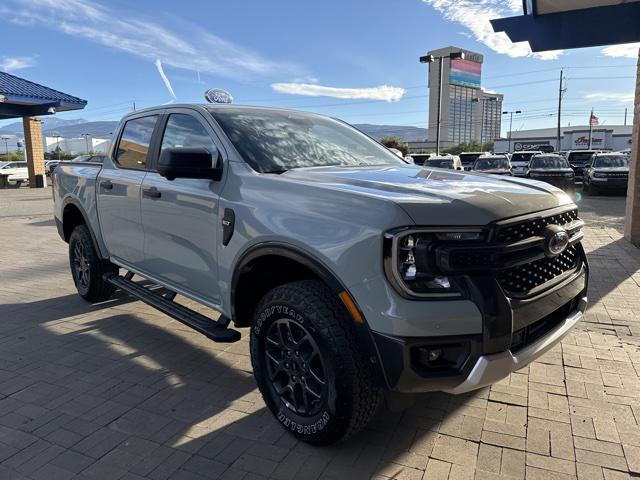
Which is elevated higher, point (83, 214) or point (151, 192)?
point (151, 192)

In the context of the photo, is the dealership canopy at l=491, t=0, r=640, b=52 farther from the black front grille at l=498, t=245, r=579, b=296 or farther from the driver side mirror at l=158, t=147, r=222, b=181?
the driver side mirror at l=158, t=147, r=222, b=181

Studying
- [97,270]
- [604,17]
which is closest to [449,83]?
[604,17]

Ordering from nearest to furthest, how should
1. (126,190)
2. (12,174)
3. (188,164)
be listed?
(188,164) → (126,190) → (12,174)

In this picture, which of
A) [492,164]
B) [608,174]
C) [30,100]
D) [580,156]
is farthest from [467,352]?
[580,156]

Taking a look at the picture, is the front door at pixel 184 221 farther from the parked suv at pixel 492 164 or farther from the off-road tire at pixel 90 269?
the parked suv at pixel 492 164

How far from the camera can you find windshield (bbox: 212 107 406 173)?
325 cm

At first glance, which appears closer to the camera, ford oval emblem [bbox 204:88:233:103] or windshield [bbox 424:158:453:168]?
ford oval emblem [bbox 204:88:233:103]

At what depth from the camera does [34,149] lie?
2739 cm

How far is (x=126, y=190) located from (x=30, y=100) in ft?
76.5

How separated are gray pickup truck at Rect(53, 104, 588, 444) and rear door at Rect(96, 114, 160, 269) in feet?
0.59

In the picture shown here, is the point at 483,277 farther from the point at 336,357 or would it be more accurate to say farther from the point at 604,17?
the point at 604,17

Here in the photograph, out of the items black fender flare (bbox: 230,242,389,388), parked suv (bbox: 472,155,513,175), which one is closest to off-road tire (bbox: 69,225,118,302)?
black fender flare (bbox: 230,242,389,388)

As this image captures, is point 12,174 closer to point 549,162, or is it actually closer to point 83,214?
point 549,162

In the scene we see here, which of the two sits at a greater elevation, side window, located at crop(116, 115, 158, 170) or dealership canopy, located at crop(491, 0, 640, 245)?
dealership canopy, located at crop(491, 0, 640, 245)
